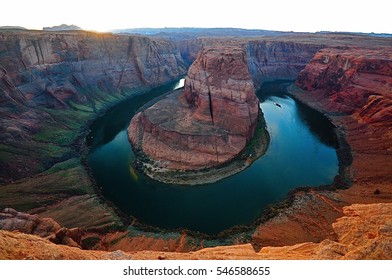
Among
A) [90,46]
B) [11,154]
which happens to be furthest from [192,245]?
[90,46]

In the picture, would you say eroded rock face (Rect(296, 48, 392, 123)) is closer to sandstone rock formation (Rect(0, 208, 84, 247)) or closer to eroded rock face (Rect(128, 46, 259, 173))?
eroded rock face (Rect(128, 46, 259, 173))

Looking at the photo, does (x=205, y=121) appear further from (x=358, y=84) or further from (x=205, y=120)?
(x=358, y=84)

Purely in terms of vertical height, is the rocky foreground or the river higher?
the rocky foreground

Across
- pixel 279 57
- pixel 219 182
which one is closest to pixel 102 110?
pixel 219 182

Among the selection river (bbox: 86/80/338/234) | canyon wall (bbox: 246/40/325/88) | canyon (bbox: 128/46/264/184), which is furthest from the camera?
canyon wall (bbox: 246/40/325/88)

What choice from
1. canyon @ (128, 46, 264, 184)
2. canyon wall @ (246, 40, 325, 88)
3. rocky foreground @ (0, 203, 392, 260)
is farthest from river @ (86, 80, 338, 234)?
canyon wall @ (246, 40, 325, 88)

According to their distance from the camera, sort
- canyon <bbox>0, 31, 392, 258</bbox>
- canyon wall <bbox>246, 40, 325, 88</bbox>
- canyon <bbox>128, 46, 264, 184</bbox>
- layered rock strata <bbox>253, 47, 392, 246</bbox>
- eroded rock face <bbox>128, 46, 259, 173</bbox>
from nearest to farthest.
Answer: canyon <bbox>0, 31, 392, 258</bbox>, layered rock strata <bbox>253, 47, 392, 246</bbox>, canyon <bbox>128, 46, 264, 184</bbox>, eroded rock face <bbox>128, 46, 259, 173</bbox>, canyon wall <bbox>246, 40, 325, 88</bbox>

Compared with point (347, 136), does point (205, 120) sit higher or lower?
higher

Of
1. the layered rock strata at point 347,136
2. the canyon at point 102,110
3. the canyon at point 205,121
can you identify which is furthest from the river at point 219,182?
the canyon at point 205,121

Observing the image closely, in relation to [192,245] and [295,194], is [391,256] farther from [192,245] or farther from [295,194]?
[295,194]
